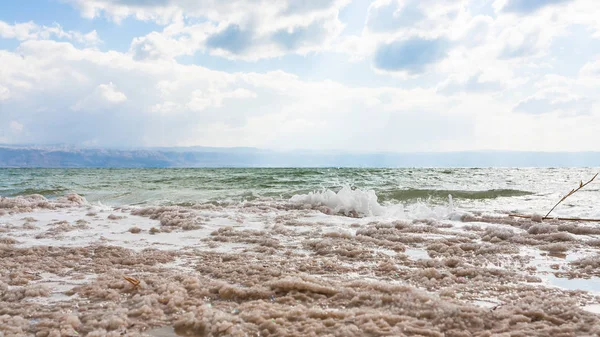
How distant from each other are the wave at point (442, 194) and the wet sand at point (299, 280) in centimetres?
707

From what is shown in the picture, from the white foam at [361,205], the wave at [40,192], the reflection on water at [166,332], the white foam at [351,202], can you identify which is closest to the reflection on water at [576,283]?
the reflection on water at [166,332]

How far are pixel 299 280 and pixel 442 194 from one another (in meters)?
12.4

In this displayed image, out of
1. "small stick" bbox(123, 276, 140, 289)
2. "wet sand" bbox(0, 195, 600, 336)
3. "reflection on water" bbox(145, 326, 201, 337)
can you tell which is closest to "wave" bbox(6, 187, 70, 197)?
"wet sand" bbox(0, 195, 600, 336)

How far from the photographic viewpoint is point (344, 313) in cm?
299

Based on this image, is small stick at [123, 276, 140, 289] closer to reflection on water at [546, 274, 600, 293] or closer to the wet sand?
the wet sand

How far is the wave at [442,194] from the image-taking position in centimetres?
1421

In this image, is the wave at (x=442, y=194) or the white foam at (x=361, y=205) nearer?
the white foam at (x=361, y=205)

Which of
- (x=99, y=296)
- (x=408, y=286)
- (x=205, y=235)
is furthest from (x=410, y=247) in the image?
(x=99, y=296)

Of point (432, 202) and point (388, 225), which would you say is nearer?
point (388, 225)

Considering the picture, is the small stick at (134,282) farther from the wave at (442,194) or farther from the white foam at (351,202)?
the wave at (442,194)

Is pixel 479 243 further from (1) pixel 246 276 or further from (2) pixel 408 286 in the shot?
(1) pixel 246 276

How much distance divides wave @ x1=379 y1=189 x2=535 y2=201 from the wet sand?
23.2ft

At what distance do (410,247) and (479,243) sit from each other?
1.05 meters

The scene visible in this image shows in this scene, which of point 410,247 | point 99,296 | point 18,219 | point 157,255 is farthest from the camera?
point 18,219
